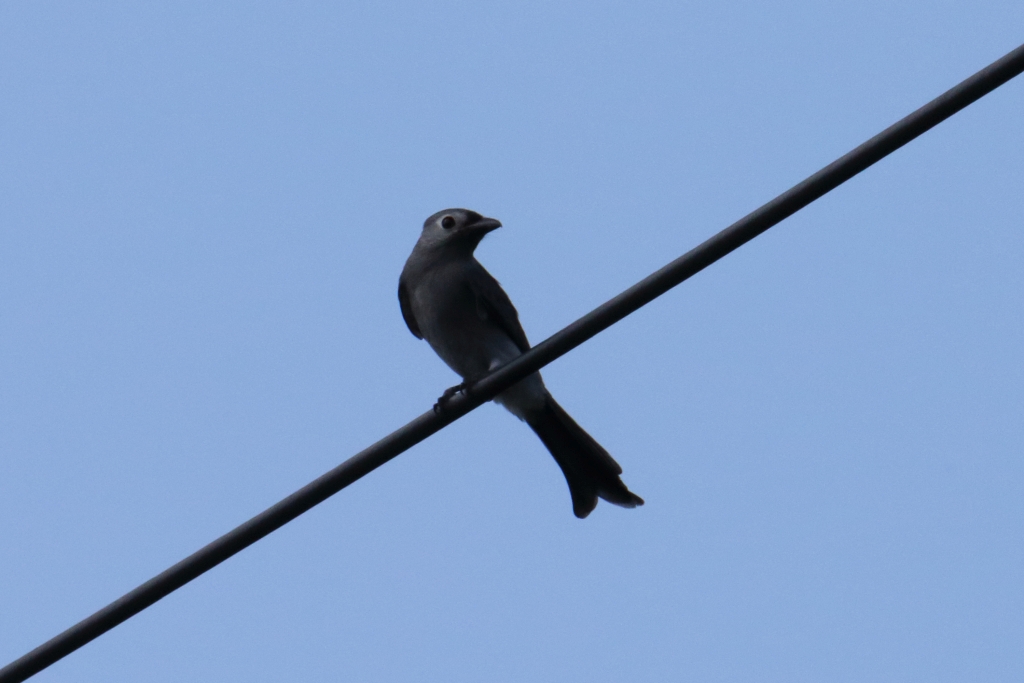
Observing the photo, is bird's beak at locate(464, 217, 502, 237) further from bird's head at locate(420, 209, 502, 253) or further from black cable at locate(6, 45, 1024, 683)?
black cable at locate(6, 45, 1024, 683)

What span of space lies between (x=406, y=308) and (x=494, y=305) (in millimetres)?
821

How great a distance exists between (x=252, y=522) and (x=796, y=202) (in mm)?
2290

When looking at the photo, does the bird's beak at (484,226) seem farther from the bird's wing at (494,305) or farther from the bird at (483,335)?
the bird's wing at (494,305)

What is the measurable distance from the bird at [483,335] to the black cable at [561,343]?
2.99 metres

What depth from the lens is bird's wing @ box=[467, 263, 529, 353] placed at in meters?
8.62

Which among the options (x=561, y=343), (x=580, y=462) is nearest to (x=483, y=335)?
(x=580, y=462)

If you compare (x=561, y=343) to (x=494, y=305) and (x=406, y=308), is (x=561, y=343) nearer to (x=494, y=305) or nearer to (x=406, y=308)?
(x=494, y=305)

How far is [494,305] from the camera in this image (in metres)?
8.64

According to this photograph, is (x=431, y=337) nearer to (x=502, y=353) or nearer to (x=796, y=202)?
(x=502, y=353)

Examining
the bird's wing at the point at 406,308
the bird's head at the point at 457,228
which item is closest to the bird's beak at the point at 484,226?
the bird's head at the point at 457,228

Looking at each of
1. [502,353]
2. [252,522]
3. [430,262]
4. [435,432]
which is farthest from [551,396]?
[252,522]

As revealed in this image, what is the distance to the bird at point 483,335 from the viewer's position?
8320 millimetres

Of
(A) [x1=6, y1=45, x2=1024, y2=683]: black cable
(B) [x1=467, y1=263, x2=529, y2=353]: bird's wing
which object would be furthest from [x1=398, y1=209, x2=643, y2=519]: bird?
(A) [x1=6, y1=45, x2=1024, y2=683]: black cable

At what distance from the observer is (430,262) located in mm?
8938
